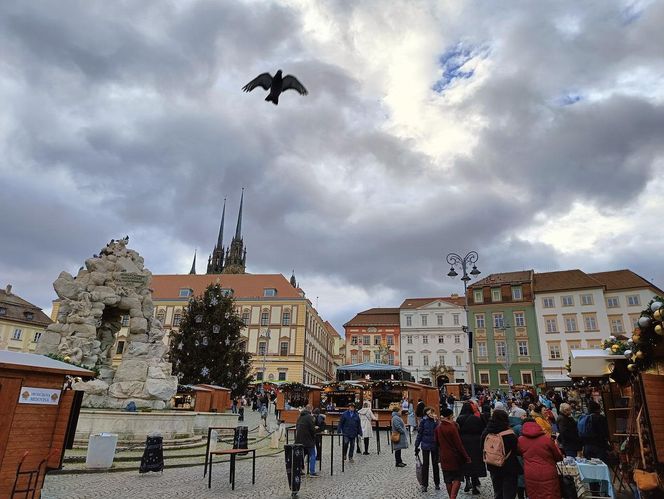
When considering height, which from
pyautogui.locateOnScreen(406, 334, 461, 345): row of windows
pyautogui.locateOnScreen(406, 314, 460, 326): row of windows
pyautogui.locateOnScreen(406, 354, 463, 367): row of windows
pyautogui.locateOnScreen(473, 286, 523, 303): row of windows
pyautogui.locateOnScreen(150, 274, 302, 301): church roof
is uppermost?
pyautogui.locateOnScreen(150, 274, 302, 301): church roof

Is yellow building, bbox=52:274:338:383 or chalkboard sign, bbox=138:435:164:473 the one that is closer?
chalkboard sign, bbox=138:435:164:473

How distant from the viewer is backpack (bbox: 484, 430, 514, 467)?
19.3ft

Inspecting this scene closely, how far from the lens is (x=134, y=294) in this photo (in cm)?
1688

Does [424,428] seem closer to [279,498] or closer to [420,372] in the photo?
[279,498]

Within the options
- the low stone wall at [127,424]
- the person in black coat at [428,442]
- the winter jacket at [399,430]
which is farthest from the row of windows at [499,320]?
the person in black coat at [428,442]

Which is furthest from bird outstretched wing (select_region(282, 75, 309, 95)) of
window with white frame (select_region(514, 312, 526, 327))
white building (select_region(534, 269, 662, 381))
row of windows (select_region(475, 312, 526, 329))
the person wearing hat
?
window with white frame (select_region(514, 312, 526, 327))

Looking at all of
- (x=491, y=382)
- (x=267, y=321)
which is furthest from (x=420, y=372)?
(x=267, y=321)

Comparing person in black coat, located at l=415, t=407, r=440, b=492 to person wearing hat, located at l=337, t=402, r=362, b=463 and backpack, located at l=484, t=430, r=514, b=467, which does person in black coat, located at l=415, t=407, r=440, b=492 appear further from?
person wearing hat, located at l=337, t=402, r=362, b=463

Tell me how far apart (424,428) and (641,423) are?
12.2ft

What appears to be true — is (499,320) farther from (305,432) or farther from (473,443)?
(473,443)

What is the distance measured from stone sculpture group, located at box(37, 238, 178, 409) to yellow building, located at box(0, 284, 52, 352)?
131 feet

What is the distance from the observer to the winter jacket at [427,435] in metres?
8.41

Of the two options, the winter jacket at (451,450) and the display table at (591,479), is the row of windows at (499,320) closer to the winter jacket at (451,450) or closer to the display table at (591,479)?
the display table at (591,479)

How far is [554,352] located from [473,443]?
159 ft
